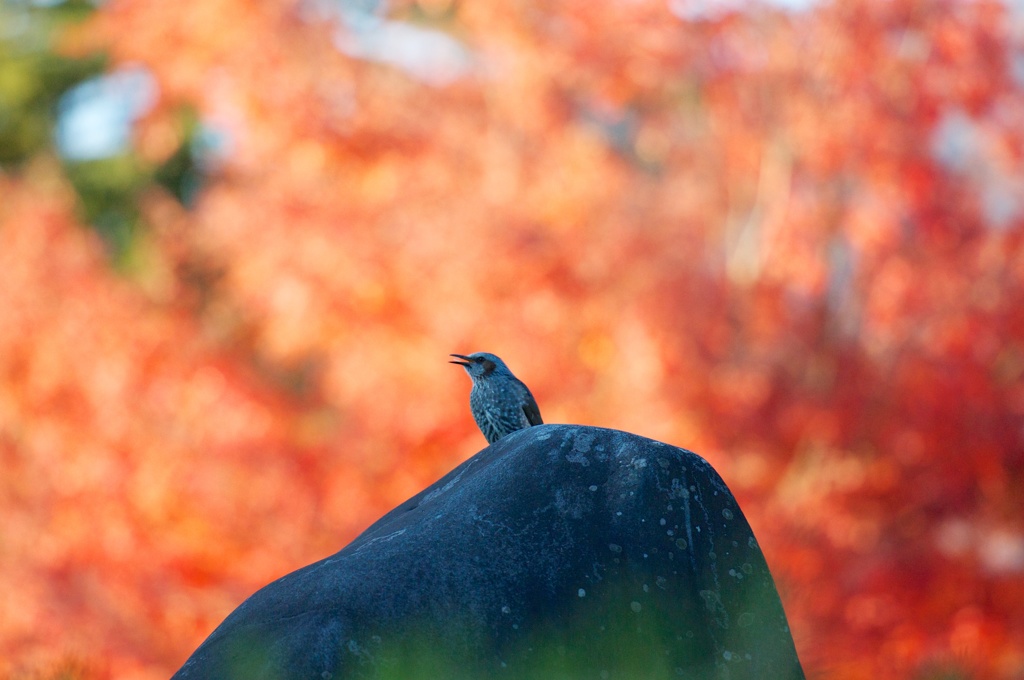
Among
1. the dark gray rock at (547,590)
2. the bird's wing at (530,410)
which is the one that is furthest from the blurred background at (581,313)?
the dark gray rock at (547,590)

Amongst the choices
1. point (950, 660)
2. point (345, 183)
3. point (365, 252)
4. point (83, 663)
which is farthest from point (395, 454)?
point (950, 660)

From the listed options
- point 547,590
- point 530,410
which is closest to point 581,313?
point 530,410

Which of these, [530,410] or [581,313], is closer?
[530,410]

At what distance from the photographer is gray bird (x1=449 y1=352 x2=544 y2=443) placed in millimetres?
4375

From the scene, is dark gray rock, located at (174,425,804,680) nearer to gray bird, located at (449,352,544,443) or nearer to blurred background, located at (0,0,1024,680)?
gray bird, located at (449,352,544,443)

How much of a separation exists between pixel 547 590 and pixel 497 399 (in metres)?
1.54

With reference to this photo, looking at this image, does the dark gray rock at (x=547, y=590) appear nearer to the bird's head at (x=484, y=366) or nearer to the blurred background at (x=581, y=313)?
the bird's head at (x=484, y=366)

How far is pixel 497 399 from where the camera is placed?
438 centimetres

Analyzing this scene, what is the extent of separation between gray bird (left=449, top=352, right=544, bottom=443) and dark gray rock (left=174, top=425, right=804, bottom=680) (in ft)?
3.80

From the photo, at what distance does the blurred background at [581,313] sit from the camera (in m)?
5.98

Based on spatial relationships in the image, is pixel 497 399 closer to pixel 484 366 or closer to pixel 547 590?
pixel 484 366

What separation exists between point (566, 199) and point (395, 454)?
5.76 feet

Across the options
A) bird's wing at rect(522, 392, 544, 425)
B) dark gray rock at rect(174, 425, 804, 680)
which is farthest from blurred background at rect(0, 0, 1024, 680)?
dark gray rock at rect(174, 425, 804, 680)

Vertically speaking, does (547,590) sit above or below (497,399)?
below
